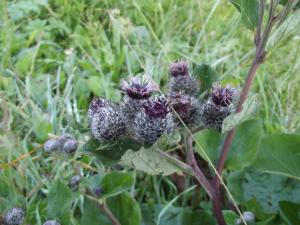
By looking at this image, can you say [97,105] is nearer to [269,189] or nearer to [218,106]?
[218,106]

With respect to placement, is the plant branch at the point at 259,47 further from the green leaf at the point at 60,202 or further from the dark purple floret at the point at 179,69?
the green leaf at the point at 60,202

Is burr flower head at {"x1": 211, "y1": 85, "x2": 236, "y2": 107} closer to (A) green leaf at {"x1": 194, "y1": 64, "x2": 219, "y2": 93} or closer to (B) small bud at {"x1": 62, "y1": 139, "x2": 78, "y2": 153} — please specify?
(A) green leaf at {"x1": 194, "y1": 64, "x2": 219, "y2": 93}

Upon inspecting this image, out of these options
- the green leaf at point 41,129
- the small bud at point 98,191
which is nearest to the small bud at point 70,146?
the small bud at point 98,191

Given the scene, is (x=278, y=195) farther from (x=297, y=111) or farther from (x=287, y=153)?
(x=297, y=111)

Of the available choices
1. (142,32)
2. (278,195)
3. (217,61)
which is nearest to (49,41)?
(142,32)

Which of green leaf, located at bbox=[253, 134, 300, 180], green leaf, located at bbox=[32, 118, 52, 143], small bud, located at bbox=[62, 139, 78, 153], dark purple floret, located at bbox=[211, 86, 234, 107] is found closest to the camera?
dark purple floret, located at bbox=[211, 86, 234, 107]

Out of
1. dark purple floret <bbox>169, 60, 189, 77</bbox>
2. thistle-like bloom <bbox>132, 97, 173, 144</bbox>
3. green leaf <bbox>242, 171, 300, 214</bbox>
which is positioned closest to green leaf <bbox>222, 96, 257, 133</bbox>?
thistle-like bloom <bbox>132, 97, 173, 144</bbox>
